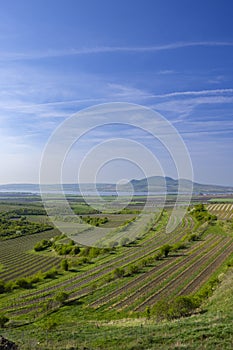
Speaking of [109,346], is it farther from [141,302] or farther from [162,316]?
[141,302]

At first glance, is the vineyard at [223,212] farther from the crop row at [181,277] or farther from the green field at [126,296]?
the crop row at [181,277]

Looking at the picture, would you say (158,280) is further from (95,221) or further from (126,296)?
(95,221)

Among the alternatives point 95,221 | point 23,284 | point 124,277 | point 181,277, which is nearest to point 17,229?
point 95,221

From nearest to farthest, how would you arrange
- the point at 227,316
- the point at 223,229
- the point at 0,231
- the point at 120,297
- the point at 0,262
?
1. the point at 227,316
2. the point at 120,297
3. the point at 0,262
4. the point at 223,229
5. the point at 0,231

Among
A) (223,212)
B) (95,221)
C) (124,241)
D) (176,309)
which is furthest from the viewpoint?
(95,221)

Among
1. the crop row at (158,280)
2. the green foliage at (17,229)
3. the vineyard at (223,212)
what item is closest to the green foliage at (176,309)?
the crop row at (158,280)

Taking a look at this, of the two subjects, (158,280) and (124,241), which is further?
(124,241)

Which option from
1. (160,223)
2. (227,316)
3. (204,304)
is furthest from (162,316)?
(160,223)

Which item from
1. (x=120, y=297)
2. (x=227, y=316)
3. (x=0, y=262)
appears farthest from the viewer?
(x=0, y=262)
